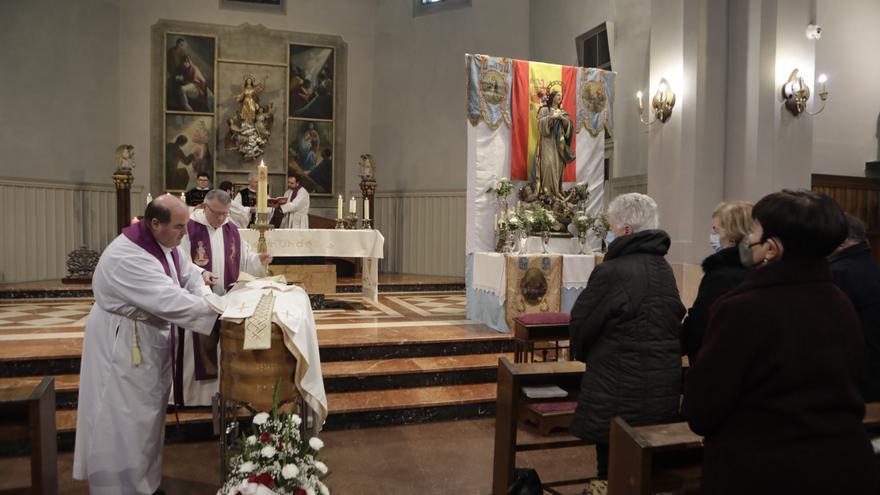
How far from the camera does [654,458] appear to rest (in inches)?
93.0

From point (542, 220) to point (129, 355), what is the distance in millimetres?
4968

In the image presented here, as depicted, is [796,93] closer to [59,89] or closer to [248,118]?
[248,118]

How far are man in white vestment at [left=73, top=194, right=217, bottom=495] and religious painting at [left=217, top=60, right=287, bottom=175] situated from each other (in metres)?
10.4

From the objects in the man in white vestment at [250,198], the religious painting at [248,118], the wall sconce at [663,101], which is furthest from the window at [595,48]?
the religious painting at [248,118]

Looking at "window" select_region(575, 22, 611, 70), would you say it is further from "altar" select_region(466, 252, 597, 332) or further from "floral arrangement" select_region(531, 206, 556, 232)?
"altar" select_region(466, 252, 597, 332)

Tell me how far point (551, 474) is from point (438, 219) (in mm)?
9760

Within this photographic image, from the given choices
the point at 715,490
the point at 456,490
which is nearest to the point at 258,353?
the point at 456,490

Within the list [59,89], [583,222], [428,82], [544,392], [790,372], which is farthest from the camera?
[428,82]

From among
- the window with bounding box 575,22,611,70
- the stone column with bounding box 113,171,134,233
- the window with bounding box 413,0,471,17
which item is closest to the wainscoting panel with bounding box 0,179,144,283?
the stone column with bounding box 113,171,134,233

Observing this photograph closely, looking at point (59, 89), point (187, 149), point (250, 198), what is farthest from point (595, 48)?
point (59, 89)

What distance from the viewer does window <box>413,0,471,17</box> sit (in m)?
13.6

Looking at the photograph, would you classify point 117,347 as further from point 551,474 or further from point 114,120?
point 114,120

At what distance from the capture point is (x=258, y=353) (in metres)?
3.02

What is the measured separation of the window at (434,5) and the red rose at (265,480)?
1266 centimetres
